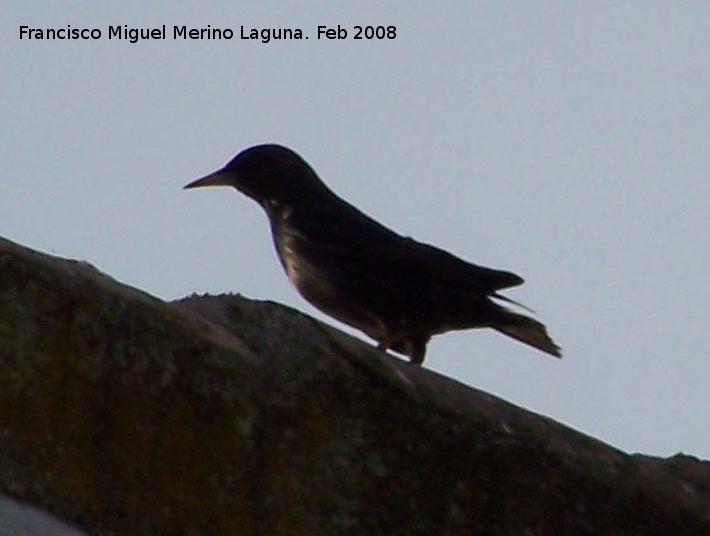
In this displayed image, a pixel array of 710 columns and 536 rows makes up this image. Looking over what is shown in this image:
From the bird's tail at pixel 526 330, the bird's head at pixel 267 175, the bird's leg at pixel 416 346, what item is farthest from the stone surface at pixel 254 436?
the bird's head at pixel 267 175

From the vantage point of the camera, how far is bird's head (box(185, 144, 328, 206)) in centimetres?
633

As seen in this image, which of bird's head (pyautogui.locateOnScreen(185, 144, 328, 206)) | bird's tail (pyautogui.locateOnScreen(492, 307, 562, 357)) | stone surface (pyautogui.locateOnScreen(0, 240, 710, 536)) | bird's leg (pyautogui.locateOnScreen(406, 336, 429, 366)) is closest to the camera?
stone surface (pyautogui.locateOnScreen(0, 240, 710, 536))

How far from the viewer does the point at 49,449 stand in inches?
91.1

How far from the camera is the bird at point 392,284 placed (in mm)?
5418

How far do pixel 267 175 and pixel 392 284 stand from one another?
3.80ft

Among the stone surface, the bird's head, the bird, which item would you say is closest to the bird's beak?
the bird's head

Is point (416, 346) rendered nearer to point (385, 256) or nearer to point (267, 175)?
point (385, 256)

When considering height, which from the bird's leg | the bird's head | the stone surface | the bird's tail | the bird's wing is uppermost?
the bird's head

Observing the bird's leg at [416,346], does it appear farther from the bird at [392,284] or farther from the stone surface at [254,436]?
the stone surface at [254,436]

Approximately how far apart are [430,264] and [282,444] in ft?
10.3

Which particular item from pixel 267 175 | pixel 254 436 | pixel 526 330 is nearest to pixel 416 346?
pixel 526 330

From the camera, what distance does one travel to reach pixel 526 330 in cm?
541

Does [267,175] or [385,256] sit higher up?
[267,175]

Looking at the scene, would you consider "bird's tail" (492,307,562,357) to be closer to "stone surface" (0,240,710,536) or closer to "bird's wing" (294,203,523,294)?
"bird's wing" (294,203,523,294)
